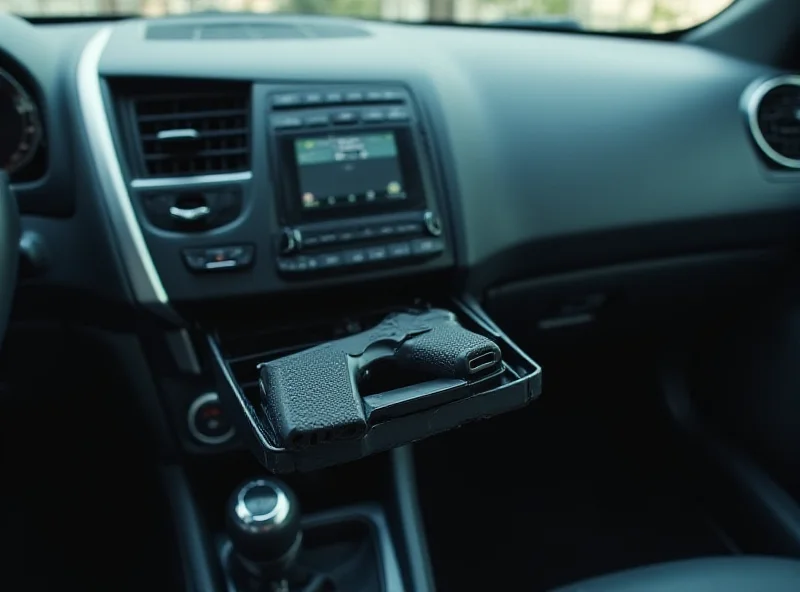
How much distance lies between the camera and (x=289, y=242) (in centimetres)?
101

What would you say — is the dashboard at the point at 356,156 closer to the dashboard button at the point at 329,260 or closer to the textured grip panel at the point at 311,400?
the dashboard button at the point at 329,260

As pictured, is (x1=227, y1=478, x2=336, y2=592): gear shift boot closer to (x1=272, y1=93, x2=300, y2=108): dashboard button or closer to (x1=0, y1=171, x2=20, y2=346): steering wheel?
(x1=0, y1=171, x2=20, y2=346): steering wheel

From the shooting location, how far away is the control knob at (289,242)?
1012 mm

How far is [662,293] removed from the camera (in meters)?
1.41

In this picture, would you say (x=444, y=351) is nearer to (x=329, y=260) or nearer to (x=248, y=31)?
(x=329, y=260)

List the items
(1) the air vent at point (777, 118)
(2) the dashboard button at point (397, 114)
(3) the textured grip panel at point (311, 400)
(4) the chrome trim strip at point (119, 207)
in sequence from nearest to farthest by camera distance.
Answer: (3) the textured grip panel at point (311, 400) < (4) the chrome trim strip at point (119, 207) < (2) the dashboard button at point (397, 114) < (1) the air vent at point (777, 118)

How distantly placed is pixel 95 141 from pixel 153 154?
0.23 ft

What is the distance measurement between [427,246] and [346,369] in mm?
318

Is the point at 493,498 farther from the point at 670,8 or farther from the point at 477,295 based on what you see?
the point at 670,8

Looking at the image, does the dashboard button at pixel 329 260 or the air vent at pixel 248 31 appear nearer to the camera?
the dashboard button at pixel 329 260

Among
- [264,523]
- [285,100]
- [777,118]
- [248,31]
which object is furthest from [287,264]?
[777,118]

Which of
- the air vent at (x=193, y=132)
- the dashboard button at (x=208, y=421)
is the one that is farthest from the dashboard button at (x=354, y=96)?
the dashboard button at (x=208, y=421)

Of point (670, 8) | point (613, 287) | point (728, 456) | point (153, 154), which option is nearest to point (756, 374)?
point (728, 456)

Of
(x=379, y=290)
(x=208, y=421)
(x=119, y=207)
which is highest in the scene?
(x=119, y=207)
